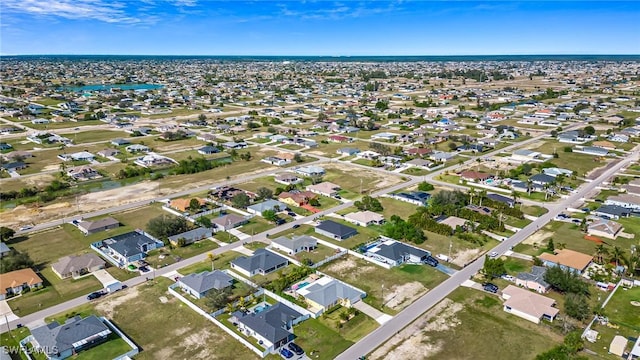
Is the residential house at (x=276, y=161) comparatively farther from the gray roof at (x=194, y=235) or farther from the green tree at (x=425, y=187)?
the gray roof at (x=194, y=235)

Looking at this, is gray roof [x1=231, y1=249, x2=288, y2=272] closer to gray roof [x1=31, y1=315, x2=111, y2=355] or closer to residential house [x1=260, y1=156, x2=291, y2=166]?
gray roof [x1=31, y1=315, x2=111, y2=355]

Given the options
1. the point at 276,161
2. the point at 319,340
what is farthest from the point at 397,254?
the point at 276,161

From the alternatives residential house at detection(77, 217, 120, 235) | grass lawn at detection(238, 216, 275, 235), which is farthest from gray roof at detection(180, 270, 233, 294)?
residential house at detection(77, 217, 120, 235)

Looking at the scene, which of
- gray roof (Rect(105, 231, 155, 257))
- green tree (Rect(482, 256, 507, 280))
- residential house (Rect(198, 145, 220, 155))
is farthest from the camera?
residential house (Rect(198, 145, 220, 155))

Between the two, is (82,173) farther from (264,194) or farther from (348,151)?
(348,151)

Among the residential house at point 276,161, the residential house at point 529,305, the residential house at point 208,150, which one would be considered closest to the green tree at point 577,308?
the residential house at point 529,305

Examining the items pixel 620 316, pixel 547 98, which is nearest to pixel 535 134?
pixel 547 98
